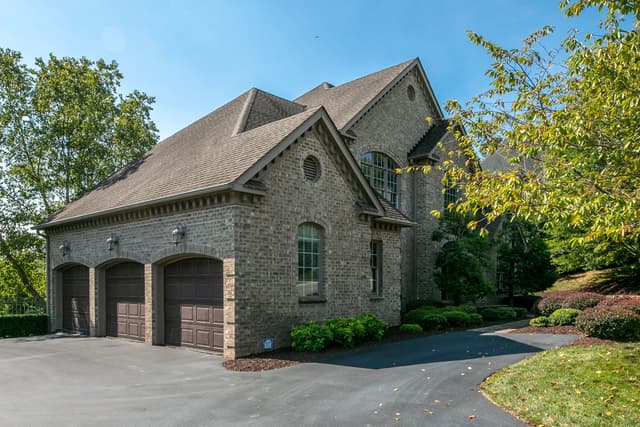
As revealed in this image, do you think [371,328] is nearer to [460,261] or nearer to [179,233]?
[179,233]

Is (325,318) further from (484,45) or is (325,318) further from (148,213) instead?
(484,45)

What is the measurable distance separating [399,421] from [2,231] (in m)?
26.5

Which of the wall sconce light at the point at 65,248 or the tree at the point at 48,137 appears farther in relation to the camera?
the tree at the point at 48,137

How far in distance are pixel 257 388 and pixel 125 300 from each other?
958 centimetres

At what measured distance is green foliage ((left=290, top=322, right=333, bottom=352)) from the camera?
515 inches

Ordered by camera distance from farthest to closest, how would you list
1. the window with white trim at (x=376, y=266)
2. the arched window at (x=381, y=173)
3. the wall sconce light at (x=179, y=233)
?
1. the arched window at (x=381, y=173)
2. the window with white trim at (x=376, y=266)
3. the wall sconce light at (x=179, y=233)

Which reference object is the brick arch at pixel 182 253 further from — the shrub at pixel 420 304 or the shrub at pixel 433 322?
the shrub at pixel 420 304

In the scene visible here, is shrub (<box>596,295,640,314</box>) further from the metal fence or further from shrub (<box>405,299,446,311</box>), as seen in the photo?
the metal fence

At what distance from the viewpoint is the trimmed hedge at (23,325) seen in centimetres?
2045

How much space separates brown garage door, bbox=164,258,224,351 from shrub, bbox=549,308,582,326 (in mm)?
12257

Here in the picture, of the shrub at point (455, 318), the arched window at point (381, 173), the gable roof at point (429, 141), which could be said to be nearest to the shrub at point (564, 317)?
the shrub at point (455, 318)

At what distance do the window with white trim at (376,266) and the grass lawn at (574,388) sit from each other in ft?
26.4

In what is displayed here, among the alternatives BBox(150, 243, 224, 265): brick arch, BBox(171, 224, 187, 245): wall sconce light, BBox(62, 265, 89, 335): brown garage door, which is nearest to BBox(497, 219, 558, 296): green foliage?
BBox(150, 243, 224, 265): brick arch

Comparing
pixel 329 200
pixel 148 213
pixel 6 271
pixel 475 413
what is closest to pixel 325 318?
pixel 329 200
